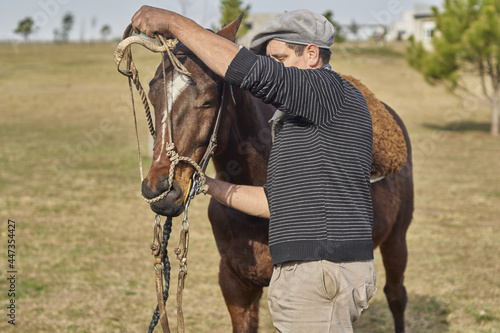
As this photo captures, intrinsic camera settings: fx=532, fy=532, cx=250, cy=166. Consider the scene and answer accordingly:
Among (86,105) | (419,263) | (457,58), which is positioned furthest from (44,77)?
(419,263)

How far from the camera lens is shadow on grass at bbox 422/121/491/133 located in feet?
74.8

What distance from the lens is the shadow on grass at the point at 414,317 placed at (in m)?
5.04

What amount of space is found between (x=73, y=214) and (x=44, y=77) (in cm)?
2910

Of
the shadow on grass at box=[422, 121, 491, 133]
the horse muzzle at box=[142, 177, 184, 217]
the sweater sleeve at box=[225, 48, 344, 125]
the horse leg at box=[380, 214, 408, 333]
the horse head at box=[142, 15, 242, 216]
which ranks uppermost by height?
the sweater sleeve at box=[225, 48, 344, 125]

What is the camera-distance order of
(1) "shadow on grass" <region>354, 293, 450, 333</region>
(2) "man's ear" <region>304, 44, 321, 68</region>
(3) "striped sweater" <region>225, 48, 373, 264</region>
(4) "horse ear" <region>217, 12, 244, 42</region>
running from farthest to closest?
1. (1) "shadow on grass" <region>354, 293, 450, 333</region>
2. (4) "horse ear" <region>217, 12, 244, 42</region>
3. (2) "man's ear" <region>304, 44, 321, 68</region>
4. (3) "striped sweater" <region>225, 48, 373, 264</region>

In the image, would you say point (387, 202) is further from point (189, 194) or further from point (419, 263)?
point (419, 263)

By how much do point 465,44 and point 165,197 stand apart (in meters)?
19.8

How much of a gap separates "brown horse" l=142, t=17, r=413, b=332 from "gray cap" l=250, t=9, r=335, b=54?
0.22m

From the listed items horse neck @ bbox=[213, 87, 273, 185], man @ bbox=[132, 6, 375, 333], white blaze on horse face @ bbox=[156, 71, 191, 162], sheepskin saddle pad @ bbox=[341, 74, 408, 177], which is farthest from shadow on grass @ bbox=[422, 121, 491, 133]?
white blaze on horse face @ bbox=[156, 71, 191, 162]

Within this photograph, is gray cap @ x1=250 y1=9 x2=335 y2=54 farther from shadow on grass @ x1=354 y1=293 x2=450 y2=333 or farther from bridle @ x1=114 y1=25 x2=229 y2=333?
shadow on grass @ x1=354 y1=293 x2=450 y2=333

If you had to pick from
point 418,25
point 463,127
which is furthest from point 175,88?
point 418,25

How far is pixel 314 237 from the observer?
→ 7.18ft

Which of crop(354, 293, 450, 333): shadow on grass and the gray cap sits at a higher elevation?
the gray cap

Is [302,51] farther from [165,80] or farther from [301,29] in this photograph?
[165,80]
